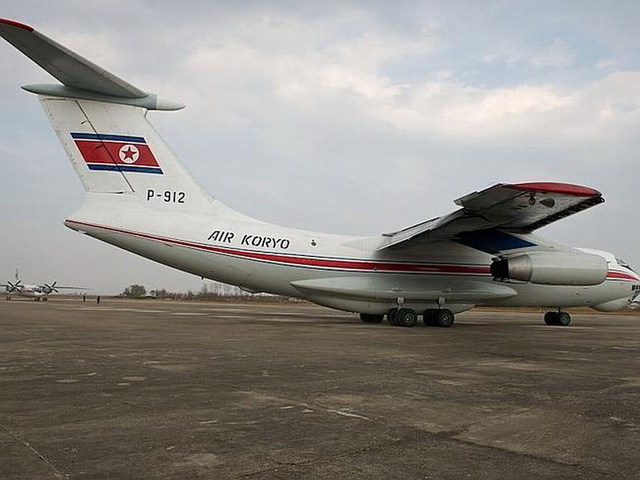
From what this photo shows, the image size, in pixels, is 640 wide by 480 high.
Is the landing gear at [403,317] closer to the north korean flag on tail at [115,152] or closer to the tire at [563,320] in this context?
the tire at [563,320]

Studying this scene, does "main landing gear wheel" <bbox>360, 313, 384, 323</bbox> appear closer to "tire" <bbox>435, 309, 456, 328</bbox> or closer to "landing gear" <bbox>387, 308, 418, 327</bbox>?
"landing gear" <bbox>387, 308, 418, 327</bbox>

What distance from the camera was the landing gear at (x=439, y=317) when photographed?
15.4 m

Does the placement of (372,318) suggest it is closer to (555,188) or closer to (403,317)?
(403,317)

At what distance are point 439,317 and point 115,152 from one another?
9357 mm

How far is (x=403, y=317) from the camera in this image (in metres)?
15.0

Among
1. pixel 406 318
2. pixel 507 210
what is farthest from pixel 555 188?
pixel 406 318

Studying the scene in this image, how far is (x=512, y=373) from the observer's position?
656 cm

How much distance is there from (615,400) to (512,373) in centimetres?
161

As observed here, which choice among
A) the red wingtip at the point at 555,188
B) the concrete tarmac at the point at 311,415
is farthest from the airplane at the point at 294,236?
the concrete tarmac at the point at 311,415

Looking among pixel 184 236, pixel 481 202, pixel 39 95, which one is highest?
pixel 39 95

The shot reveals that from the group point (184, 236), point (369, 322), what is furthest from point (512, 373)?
point (369, 322)

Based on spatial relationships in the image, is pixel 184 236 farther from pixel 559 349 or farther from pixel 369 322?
pixel 559 349

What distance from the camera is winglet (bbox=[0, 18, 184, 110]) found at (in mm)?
9625

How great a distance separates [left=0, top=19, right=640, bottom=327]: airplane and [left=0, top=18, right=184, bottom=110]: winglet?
0.11 feet
